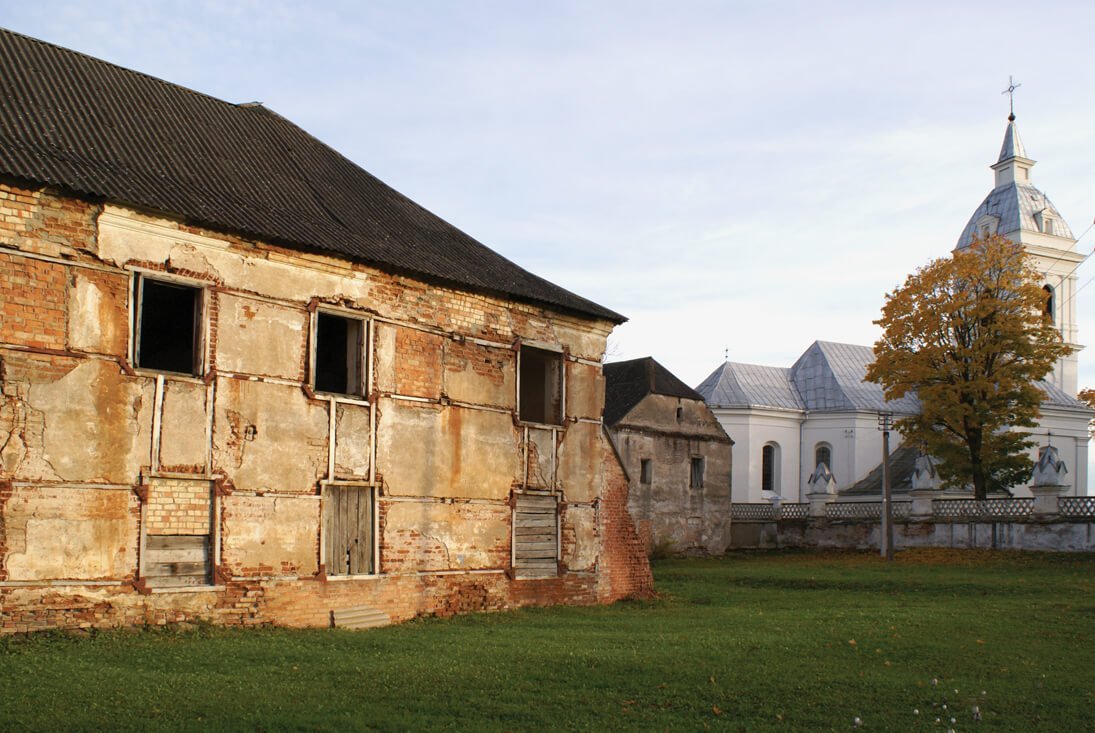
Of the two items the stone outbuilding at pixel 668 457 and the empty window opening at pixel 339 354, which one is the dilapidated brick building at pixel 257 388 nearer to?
the empty window opening at pixel 339 354

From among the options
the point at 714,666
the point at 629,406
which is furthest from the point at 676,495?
the point at 714,666

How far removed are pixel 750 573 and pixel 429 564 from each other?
48.5 feet

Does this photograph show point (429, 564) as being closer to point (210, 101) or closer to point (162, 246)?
point (162, 246)

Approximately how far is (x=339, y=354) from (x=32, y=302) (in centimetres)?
620

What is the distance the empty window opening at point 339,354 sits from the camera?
18.3 metres

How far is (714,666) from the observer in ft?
41.4

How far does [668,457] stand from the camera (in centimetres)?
4203

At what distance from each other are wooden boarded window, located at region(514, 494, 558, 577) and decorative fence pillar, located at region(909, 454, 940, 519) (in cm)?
2276

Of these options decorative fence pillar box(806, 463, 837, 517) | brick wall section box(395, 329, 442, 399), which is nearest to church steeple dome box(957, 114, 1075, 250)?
decorative fence pillar box(806, 463, 837, 517)

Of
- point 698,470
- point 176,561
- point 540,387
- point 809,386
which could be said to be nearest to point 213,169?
point 176,561

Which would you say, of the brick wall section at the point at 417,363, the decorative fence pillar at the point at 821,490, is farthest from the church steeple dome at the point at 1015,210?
the brick wall section at the point at 417,363

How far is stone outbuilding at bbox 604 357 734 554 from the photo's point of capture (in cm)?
4081

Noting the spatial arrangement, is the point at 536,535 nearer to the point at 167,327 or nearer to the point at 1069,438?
the point at 167,327

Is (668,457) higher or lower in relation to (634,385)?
lower
